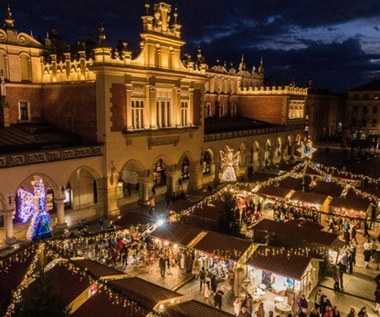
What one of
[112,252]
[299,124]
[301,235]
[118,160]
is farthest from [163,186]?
[299,124]

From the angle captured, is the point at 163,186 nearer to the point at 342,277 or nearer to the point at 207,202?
the point at 207,202

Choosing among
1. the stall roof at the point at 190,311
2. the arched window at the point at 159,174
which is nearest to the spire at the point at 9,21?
the arched window at the point at 159,174

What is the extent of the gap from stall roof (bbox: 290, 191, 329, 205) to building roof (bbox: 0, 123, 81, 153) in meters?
15.5

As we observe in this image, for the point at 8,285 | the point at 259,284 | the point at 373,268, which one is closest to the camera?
the point at 8,285

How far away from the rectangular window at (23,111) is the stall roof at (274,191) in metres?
17.9

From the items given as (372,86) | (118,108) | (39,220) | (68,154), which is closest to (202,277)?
(39,220)

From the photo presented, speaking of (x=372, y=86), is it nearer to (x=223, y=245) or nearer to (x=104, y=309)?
(x=223, y=245)

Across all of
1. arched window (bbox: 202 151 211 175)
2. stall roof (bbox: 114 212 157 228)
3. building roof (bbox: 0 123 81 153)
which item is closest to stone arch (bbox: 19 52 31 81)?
building roof (bbox: 0 123 81 153)

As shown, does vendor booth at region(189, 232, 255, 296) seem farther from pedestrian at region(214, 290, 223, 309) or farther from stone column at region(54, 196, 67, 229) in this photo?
stone column at region(54, 196, 67, 229)

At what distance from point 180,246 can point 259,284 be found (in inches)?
160

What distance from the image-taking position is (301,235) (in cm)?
1905

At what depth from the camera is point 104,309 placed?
40.2ft

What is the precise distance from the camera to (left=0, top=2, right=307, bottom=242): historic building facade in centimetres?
2378

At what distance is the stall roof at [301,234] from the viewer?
60.4 ft
